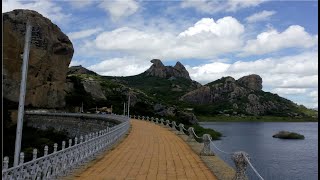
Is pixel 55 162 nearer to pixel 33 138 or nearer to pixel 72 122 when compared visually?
pixel 33 138

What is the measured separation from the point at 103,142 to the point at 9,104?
68633 millimetres

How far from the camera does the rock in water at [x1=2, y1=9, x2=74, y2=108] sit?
3278 inches

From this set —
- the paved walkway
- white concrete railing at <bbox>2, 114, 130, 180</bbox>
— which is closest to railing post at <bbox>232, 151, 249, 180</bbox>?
the paved walkway

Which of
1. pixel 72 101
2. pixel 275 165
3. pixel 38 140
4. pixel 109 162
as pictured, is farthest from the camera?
pixel 72 101

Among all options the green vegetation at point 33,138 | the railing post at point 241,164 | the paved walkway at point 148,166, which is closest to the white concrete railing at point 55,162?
the paved walkway at point 148,166

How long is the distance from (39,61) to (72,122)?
29897 mm

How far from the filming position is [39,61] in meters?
90.4

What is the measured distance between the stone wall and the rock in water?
30.1ft

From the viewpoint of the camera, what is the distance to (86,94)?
10744 centimetres

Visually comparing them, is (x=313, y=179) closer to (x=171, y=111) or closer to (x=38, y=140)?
(x=38, y=140)

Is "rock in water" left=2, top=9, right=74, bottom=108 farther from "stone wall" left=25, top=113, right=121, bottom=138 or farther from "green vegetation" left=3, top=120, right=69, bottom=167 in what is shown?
"green vegetation" left=3, top=120, right=69, bottom=167

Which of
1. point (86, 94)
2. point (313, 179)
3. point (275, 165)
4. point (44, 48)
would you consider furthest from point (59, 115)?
point (313, 179)

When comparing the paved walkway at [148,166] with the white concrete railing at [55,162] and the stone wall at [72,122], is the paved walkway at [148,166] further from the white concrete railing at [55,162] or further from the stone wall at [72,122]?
the stone wall at [72,122]

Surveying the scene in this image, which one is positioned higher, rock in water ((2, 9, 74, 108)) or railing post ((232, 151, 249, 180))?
rock in water ((2, 9, 74, 108))
